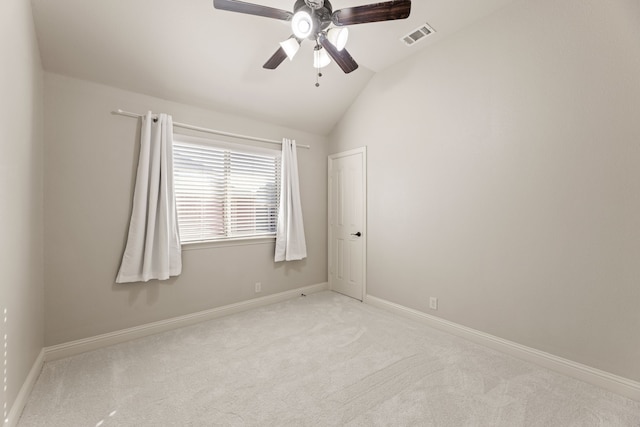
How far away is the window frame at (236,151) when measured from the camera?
3.16 metres

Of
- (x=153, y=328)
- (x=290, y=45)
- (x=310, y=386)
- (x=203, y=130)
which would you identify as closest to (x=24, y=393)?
(x=153, y=328)

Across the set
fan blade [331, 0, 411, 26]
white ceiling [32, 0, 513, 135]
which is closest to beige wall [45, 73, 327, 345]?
white ceiling [32, 0, 513, 135]

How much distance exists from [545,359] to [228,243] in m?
3.36

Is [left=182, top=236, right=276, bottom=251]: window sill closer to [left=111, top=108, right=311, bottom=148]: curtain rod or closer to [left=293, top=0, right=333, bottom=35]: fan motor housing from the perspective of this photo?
[left=111, top=108, right=311, bottom=148]: curtain rod

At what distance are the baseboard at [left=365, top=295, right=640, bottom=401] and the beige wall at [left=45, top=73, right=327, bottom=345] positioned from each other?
267 centimetres

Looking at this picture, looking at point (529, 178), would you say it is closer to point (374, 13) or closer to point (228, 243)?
point (374, 13)

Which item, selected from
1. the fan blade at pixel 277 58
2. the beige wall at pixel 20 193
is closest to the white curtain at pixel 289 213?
the fan blade at pixel 277 58

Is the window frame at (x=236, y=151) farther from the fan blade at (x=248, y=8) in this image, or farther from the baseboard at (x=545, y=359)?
the baseboard at (x=545, y=359)

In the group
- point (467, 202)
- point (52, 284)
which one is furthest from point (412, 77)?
point (52, 284)

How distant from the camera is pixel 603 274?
2029 millimetres

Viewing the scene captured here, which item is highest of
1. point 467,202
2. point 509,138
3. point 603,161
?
point 509,138

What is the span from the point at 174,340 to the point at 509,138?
3.74m

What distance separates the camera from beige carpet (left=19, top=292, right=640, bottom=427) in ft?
5.62

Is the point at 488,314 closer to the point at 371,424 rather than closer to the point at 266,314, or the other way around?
the point at 371,424
